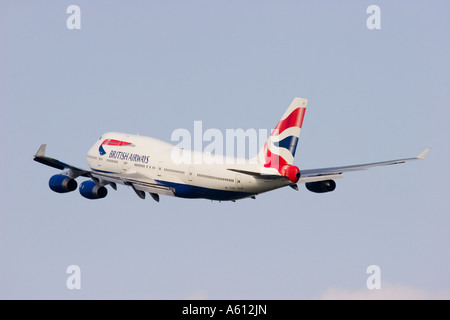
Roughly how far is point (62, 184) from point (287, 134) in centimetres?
2441

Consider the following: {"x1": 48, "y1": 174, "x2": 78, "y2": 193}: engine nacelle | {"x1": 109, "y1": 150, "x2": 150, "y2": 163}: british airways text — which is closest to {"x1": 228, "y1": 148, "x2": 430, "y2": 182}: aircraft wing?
{"x1": 109, "y1": 150, "x2": 150, "y2": 163}: british airways text

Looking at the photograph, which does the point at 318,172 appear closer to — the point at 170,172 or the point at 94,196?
the point at 170,172

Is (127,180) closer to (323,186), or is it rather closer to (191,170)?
(191,170)

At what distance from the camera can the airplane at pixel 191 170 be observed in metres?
102

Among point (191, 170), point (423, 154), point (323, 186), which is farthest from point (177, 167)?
point (423, 154)

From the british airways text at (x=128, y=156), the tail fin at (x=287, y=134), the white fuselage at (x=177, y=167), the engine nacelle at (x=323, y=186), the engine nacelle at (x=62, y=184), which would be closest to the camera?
the tail fin at (x=287, y=134)

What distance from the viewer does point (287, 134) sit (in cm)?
10206

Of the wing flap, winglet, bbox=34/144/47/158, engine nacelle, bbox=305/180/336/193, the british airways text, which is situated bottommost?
engine nacelle, bbox=305/180/336/193

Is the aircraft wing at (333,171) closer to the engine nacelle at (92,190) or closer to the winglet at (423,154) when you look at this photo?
the winglet at (423,154)

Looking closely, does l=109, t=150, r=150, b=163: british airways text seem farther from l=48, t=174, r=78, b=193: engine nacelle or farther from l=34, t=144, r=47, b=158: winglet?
l=34, t=144, r=47, b=158: winglet

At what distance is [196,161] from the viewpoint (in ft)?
364

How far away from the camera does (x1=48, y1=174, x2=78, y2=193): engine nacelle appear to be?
11331cm

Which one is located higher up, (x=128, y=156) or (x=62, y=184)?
(x=128, y=156)

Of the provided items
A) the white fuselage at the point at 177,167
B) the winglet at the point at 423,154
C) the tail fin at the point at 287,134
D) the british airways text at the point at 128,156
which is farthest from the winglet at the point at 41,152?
the winglet at the point at 423,154
